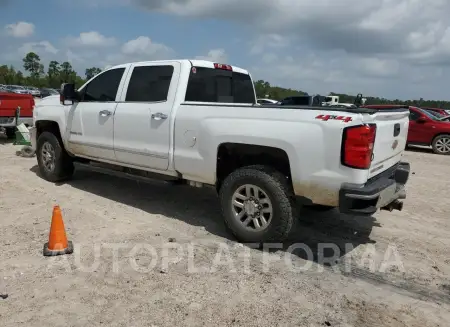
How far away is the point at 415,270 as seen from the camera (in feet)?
13.5

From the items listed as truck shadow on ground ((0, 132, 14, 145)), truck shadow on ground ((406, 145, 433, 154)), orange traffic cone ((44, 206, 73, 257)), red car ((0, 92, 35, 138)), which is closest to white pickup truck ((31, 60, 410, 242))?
orange traffic cone ((44, 206, 73, 257))

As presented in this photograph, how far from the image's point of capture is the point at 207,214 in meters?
5.70

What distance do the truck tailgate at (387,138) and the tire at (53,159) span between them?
5.03m

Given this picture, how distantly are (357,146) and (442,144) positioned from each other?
11.7 meters

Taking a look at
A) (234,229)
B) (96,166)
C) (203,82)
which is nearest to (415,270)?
(234,229)

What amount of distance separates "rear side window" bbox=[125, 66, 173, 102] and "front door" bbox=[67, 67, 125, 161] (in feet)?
0.90


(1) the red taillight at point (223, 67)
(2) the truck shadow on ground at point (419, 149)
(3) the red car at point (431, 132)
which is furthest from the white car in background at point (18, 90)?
(1) the red taillight at point (223, 67)

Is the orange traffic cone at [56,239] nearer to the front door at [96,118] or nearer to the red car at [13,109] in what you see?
the front door at [96,118]

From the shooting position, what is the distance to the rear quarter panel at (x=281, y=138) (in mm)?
3838

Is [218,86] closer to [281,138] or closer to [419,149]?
[281,138]

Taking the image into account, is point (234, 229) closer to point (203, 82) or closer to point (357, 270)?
point (357, 270)

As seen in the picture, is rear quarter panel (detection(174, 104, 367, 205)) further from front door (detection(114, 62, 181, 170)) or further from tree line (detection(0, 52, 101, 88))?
tree line (detection(0, 52, 101, 88))

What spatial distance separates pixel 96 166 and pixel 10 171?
8.89ft

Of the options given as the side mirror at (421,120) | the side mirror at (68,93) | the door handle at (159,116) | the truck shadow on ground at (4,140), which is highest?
the side mirror at (68,93)
